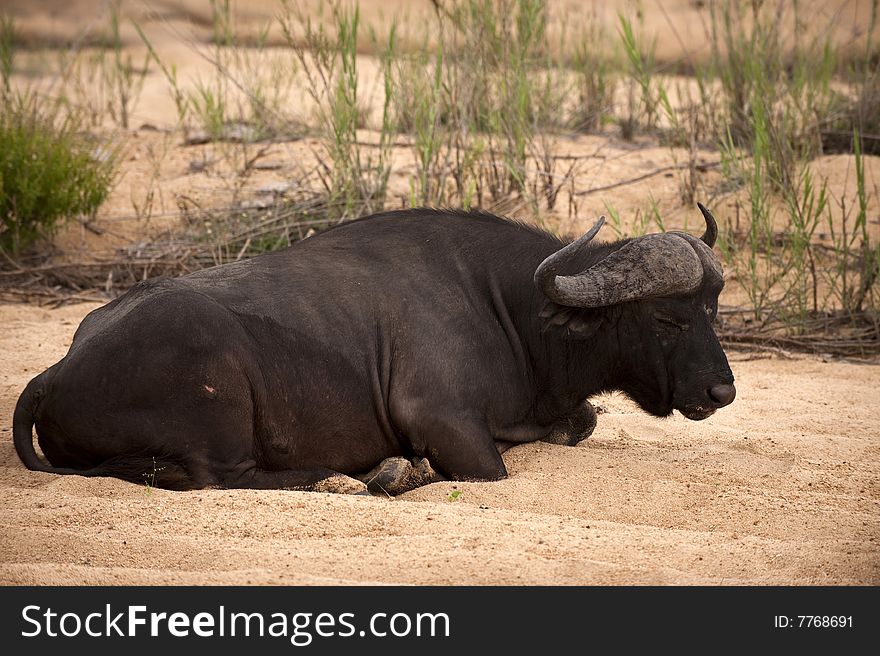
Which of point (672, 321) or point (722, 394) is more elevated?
point (672, 321)

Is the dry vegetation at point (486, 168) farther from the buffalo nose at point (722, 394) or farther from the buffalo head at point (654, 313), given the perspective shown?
the buffalo nose at point (722, 394)

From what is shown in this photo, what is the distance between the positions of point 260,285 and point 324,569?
1.71m

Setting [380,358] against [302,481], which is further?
[380,358]

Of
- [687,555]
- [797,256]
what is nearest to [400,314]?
[687,555]

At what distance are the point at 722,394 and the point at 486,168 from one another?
13.6 ft

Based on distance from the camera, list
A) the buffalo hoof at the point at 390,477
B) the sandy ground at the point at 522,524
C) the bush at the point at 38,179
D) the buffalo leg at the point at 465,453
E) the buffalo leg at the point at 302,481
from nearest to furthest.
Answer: the sandy ground at the point at 522,524 < the buffalo leg at the point at 302,481 < the buffalo hoof at the point at 390,477 < the buffalo leg at the point at 465,453 < the bush at the point at 38,179

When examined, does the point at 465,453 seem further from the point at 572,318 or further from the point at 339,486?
the point at 572,318

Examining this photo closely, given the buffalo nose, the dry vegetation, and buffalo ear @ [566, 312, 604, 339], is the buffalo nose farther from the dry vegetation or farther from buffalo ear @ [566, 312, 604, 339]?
the dry vegetation

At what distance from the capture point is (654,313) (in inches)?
199

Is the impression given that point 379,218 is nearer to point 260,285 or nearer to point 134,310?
point 260,285

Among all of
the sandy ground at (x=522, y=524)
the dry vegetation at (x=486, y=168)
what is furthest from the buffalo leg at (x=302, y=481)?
the dry vegetation at (x=486, y=168)

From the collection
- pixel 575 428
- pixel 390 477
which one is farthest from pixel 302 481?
pixel 575 428

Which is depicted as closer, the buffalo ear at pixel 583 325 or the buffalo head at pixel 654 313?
the buffalo head at pixel 654 313

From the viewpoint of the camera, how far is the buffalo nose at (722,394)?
4926mm
